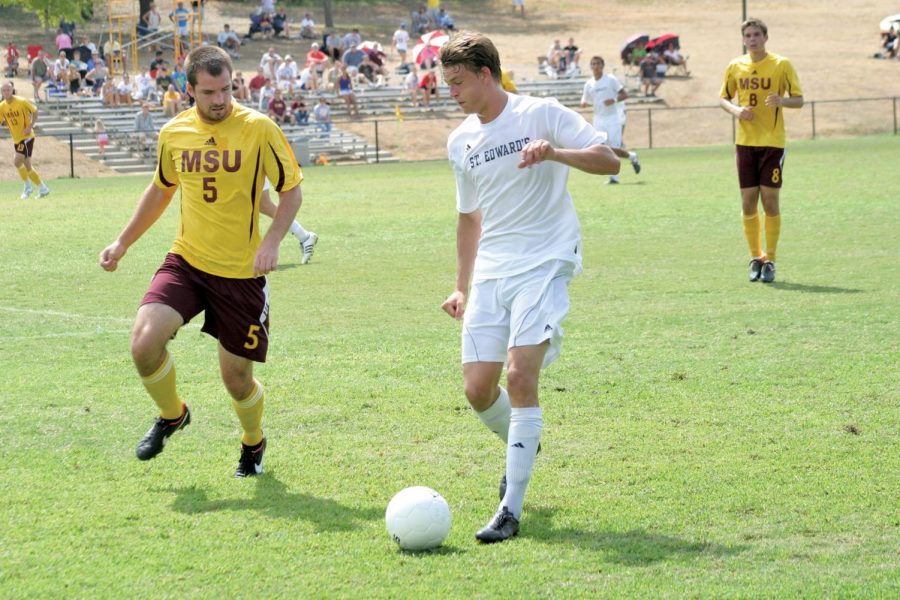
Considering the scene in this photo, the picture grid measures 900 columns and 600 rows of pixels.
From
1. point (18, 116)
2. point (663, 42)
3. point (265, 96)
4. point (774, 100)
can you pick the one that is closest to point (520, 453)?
point (774, 100)

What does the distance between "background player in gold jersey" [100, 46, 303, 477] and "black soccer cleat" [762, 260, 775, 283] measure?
7197mm

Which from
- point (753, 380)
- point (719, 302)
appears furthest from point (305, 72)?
point (753, 380)

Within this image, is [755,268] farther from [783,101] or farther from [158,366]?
[158,366]

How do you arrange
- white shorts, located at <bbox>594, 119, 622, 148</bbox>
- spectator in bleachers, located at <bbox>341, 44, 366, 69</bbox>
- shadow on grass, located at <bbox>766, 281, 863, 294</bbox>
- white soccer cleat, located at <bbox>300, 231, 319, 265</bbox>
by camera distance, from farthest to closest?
spectator in bleachers, located at <bbox>341, 44, 366, 69</bbox> < white shorts, located at <bbox>594, 119, 622, 148</bbox> < white soccer cleat, located at <bbox>300, 231, 319, 265</bbox> < shadow on grass, located at <bbox>766, 281, 863, 294</bbox>

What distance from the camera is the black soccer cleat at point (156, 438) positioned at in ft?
20.9

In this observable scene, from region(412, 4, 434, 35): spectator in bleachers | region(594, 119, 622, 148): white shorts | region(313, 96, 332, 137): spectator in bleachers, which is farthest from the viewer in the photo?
region(412, 4, 434, 35): spectator in bleachers

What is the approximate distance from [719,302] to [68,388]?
584 centimetres

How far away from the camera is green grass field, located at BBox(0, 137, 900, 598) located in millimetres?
4840

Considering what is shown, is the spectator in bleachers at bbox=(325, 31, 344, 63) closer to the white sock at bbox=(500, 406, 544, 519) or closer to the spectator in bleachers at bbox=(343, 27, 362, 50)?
the spectator in bleachers at bbox=(343, 27, 362, 50)

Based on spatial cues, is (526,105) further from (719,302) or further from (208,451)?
(719,302)

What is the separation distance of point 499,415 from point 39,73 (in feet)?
127

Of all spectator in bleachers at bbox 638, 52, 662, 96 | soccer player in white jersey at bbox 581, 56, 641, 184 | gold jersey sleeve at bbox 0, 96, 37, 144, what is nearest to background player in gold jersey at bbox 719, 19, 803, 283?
soccer player in white jersey at bbox 581, 56, 641, 184

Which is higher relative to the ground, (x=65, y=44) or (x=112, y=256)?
(x=65, y=44)

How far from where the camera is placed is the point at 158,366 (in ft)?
20.7
